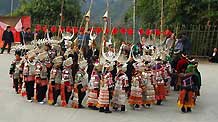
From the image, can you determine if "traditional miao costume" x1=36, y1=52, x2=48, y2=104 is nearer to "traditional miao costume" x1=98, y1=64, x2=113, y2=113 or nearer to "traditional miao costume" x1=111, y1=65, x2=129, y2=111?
"traditional miao costume" x1=98, y1=64, x2=113, y2=113

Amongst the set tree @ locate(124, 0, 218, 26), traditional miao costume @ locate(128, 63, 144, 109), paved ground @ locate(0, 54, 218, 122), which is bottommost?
paved ground @ locate(0, 54, 218, 122)

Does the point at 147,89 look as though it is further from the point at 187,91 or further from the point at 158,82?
the point at 187,91

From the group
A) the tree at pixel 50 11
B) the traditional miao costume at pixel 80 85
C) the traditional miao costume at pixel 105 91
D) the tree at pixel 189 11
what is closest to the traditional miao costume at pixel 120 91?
the traditional miao costume at pixel 105 91

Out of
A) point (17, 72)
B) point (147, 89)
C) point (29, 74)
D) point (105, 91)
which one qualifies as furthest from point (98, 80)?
point (17, 72)

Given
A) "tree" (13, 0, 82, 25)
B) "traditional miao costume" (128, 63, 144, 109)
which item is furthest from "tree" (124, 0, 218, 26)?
"traditional miao costume" (128, 63, 144, 109)

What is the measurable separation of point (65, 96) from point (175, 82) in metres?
5.13

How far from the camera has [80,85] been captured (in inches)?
524

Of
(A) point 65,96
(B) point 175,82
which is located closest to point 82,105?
(A) point 65,96

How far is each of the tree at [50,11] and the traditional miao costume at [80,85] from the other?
19.5 meters

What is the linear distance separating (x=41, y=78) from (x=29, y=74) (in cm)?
39

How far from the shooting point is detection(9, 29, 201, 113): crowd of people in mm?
13109

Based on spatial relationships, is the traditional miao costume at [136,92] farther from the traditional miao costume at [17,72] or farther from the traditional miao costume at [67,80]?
the traditional miao costume at [17,72]

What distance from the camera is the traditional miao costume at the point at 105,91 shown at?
42.1ft

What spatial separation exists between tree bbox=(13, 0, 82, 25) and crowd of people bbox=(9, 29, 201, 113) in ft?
60.4
